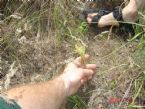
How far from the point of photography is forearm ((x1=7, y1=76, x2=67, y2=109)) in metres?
1.67

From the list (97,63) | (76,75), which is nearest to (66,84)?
(76,75)

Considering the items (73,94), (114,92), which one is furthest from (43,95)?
(114,92)

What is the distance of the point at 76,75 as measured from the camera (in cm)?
184

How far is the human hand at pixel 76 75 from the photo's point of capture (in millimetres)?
1838

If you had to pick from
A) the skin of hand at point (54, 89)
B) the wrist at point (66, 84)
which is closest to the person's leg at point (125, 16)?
the skin of hand at point (54, 89)

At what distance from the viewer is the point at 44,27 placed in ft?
8.05

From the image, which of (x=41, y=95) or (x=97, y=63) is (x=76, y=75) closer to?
(x=41, y=95)

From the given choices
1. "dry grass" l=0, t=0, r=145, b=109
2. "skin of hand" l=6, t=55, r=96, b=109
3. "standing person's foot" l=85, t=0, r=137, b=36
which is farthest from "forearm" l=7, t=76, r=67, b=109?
"standing person's foot" l=85, t=0, r=137, b=36

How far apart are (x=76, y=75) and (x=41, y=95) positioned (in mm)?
207

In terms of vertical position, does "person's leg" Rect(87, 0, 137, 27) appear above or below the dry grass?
above

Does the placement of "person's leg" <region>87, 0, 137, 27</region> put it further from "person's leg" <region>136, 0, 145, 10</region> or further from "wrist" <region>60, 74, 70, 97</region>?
"wrist" <region>60, 74, 70, 97</region>

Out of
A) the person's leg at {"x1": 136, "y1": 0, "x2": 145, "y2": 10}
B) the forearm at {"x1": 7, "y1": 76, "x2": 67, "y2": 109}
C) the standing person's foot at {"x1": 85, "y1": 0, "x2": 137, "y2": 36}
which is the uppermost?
the person's leg at {"x1": 136, "y1": 0, "x2": 145, "y2": 10}

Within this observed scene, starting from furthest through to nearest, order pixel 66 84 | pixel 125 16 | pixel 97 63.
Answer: pixel 125 16 < pixel 97 63 < pixel 66 84

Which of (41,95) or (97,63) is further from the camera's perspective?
(97,63)
